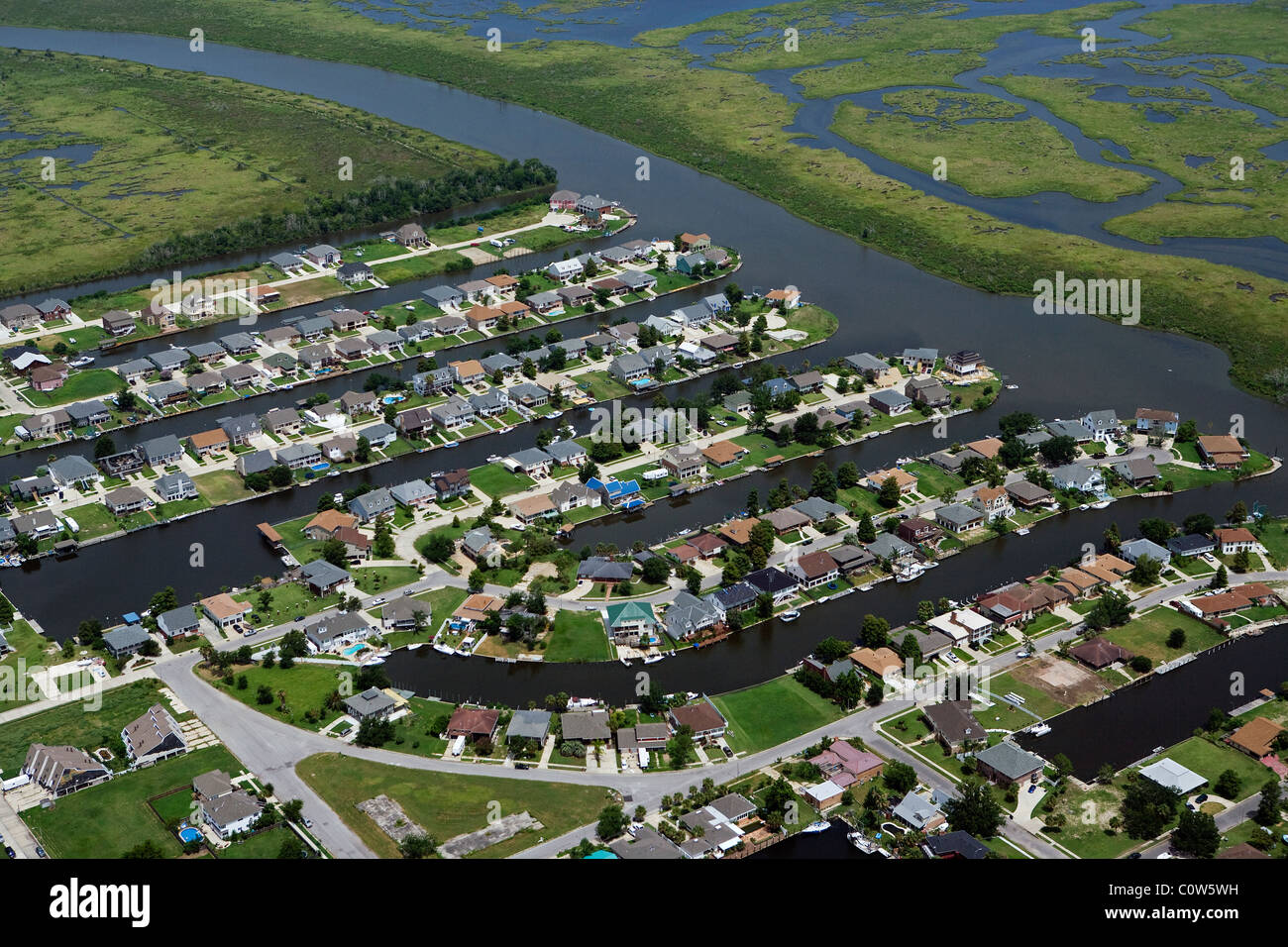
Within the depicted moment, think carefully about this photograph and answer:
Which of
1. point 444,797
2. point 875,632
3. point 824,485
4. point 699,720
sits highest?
point 824,485

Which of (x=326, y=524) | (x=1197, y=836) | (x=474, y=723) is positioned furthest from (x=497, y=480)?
(x=1197, y=836)

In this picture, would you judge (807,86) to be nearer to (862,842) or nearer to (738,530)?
(738,530)

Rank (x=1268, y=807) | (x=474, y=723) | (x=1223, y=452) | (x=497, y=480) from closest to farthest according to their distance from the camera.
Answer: (x=1268, y=807) → (x=474, y=723) → (x=497, y=480) → (x=1223, y=452)

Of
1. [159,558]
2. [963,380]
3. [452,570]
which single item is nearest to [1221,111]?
[963,380]

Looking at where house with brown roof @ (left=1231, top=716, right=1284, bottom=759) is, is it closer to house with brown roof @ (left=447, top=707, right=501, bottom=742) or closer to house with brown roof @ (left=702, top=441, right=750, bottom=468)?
house with brown roof @ (left=447, top=707, right=501, bottom=742)

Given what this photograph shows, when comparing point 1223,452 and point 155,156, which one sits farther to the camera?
point 155,156

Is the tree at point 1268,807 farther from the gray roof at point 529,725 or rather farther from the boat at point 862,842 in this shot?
the gray roof at point 529,725

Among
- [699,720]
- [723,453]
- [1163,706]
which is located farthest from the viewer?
[723,453]

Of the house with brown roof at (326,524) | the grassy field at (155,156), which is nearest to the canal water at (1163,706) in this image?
the house with brown roof at (326,524)
